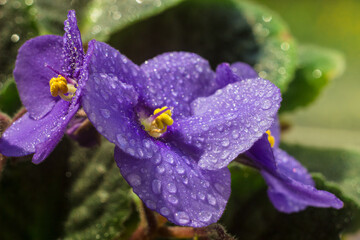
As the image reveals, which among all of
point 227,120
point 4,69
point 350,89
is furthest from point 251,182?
point 350,89

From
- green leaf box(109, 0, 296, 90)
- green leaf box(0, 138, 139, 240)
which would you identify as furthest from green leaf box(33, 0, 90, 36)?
green leaf box(0, 138, 139, 240)

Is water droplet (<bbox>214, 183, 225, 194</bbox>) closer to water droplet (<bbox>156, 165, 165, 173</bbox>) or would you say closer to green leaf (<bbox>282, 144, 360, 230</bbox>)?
water droplet (<bbox>156, 165, 165, 173</bbox>)

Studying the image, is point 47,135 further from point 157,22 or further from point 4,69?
point 157,22

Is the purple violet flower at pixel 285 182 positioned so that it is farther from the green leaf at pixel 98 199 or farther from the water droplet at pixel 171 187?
the green leaf at pixel 98 199

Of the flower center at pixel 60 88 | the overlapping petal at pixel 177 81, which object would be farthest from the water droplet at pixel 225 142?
the flower center at pixel 60 88

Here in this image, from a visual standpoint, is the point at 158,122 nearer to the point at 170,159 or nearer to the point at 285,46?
the point at 170,159

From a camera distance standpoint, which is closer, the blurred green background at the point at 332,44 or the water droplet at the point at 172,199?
the water droplet at the point at 172,199
